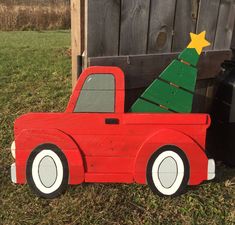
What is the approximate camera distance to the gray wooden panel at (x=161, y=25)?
2.41m

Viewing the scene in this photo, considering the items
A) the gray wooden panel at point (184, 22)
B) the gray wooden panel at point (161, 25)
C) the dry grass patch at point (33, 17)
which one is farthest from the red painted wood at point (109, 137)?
the dry grass patch at point (33, 17)

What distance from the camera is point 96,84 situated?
212 cm

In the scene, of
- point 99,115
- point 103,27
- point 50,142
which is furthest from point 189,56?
point 50,142

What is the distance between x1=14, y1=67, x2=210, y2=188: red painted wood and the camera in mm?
2111

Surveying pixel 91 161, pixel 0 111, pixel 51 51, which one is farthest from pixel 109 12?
pixel 51 51

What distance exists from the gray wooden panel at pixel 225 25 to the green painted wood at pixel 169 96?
78cm

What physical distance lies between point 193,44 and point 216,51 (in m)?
0.62

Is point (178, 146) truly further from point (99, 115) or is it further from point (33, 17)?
point (33, 17)

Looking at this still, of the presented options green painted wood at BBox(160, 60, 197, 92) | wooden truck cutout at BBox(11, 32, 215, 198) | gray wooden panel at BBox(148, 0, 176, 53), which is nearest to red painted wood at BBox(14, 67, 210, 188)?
wooden truck cutout at BBox(11, 32, 215, 198)

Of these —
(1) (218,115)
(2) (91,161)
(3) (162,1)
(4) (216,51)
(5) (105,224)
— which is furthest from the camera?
(4) (216,51)

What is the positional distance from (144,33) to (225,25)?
77 cm

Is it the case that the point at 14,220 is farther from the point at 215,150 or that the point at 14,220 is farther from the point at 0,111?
the point at 0,111

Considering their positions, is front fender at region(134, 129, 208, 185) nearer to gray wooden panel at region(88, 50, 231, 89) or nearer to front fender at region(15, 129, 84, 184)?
front fender at region(15, 129, 84, 184)

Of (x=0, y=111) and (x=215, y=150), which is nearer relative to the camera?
(x=215, y=150)
